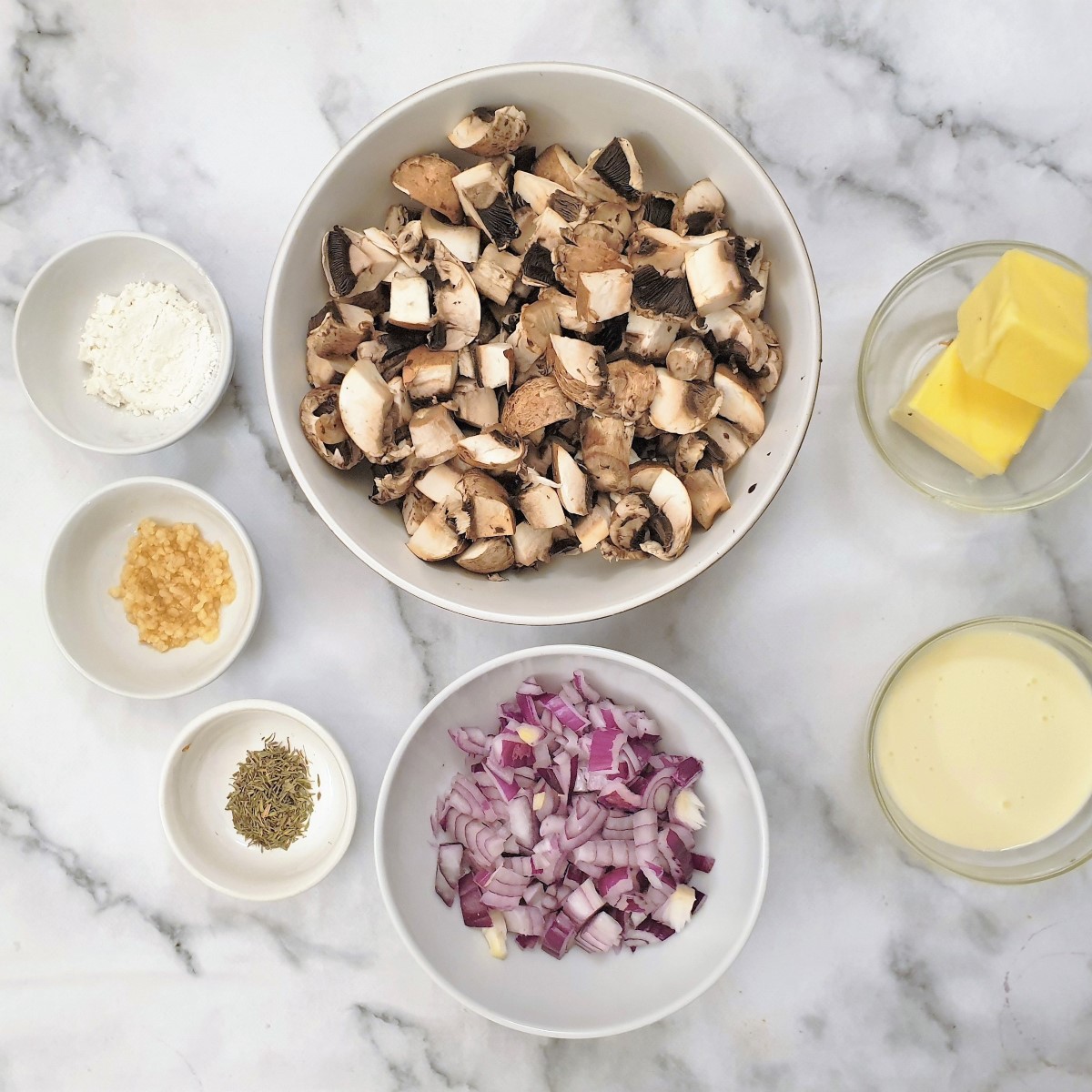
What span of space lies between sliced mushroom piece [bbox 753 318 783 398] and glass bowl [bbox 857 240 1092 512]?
231 mm

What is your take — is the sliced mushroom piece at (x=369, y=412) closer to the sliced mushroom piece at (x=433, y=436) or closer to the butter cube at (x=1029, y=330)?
the sliced mushroom piece at (x=433, y=436)

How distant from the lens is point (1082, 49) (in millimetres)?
1408

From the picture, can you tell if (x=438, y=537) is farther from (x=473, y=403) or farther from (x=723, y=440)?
(x=723, y=440)

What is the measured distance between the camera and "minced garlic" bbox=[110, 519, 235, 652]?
1479 mm

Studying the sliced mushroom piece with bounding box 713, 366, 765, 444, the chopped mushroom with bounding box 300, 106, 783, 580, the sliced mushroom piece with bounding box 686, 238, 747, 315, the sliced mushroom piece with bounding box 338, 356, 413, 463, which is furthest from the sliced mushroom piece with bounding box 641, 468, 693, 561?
the sliced mushroom piece with bounding box 338, 356, 413, 463

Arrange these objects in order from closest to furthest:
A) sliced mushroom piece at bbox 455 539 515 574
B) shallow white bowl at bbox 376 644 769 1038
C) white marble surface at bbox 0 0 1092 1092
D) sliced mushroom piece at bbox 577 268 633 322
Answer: sliced mushroom piece at bbox 577 268 633 322, sliced mushroom piece at bbox 455 539 515 574, shallow white bowl at bbox 376 644 769 1038, white marble surface at bbox 0 0 1092 1092

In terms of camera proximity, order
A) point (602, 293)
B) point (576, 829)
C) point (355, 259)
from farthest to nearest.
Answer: point (576, 829) → point (355, 259) → point (602, 293)

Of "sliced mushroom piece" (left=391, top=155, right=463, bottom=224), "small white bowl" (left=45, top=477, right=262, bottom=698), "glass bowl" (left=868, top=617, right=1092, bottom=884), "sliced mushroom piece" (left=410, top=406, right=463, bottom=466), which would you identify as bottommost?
"small white bowl" (left=45, top=477, right=262, bottom=698)

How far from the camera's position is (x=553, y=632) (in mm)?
1463

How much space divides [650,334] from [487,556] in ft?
1.13

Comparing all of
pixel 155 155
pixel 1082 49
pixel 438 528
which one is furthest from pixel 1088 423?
pixel 155 155

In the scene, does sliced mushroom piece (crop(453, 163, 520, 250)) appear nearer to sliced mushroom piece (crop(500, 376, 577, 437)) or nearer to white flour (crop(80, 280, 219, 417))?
sliced mushroom piece (crop(500, 376, 577, 437))

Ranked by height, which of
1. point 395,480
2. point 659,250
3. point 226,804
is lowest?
point 226,804

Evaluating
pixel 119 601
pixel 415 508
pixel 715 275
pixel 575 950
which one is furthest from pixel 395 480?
Result: pixel 575 950
